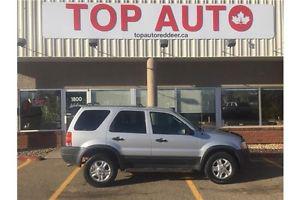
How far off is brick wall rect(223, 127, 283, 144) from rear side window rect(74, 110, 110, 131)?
759cm

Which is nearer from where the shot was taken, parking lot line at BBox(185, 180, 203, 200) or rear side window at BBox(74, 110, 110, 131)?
parking lot line at BBox(185, 180, 203, 200)

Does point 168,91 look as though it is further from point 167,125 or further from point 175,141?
point 175,141

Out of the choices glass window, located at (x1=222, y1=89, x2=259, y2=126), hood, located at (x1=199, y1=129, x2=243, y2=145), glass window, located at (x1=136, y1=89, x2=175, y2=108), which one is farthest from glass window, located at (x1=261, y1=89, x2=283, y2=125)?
hood, located at (x1=199, y1=129, x2=243, y2=145)

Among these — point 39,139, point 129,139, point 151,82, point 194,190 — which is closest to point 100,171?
point 129,139

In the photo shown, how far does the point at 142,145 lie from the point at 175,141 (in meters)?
0.70

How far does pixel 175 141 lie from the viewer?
9.98 metres

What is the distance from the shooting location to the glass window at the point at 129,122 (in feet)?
33.0

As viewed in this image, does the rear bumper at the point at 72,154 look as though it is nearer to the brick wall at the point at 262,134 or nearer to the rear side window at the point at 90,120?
the rear side window at the point at 90,120

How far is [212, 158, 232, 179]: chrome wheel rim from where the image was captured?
10.1m

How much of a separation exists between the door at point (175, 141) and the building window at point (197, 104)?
6633mm

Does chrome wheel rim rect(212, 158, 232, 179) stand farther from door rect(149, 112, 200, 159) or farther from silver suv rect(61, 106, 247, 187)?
door rect(149, 112, 200, 159)

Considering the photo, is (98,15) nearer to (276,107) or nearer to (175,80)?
(175,80)

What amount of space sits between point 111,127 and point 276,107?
8804 millimetres
